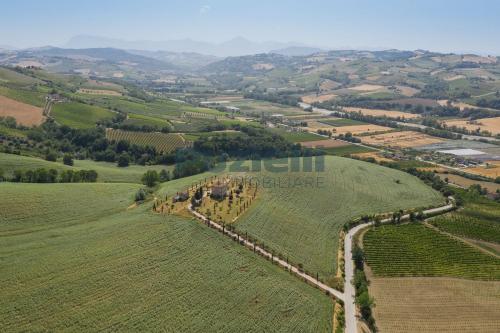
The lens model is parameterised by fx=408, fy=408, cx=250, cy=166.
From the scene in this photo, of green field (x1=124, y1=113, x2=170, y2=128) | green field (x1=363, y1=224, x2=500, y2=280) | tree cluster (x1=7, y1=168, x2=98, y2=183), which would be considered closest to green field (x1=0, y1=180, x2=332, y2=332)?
tree cluster (x1=7, y1=168, x2=98, y2=183)

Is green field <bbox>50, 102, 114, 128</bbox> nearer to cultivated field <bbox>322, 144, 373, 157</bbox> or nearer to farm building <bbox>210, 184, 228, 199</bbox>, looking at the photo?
cultivated field <bbox>322, 144, 373, 157</bbox>

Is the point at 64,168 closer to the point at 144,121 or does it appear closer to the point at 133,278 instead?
the point at 133,278

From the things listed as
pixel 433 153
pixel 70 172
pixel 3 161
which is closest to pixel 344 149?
pixel 433 153

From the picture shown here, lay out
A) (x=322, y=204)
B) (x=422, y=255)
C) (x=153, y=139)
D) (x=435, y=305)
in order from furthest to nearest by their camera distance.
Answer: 1. (x=153, y=139)
2. (x=322, y=204)
3. (x=422, y=255)
4. (x=435, y=305)

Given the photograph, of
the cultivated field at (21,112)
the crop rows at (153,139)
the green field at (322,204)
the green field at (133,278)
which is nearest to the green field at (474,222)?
the green field at (322,204)

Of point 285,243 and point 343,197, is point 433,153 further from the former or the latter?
point 285,243

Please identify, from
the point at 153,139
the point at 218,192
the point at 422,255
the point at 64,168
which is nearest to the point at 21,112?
the point at 153,139

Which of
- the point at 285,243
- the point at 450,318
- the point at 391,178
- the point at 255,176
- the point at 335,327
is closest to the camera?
the point at 335,327
